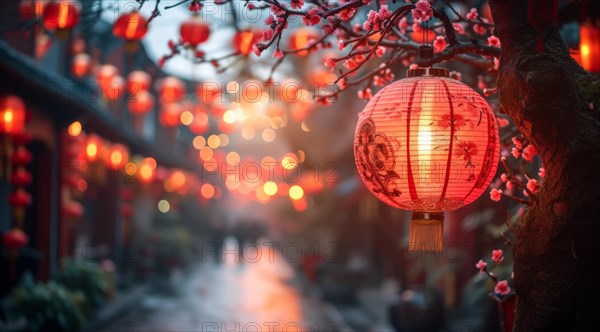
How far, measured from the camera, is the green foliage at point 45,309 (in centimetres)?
1278

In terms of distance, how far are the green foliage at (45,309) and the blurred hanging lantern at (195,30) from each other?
5471mm

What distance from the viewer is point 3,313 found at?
41.2 ft

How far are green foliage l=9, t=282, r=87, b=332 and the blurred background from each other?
0.9 inches

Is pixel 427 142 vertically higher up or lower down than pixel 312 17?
lower down

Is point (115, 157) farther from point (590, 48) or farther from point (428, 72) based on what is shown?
point (428, 72)

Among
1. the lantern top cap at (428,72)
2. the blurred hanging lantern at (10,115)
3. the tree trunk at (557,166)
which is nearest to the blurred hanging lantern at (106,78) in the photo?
the blurred hanging lantern at (10,115)

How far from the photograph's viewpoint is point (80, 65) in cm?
1944

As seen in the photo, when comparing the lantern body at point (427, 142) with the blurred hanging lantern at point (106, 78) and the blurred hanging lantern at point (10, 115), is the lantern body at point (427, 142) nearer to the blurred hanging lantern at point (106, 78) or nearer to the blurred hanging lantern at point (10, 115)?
the blurred hanging lantern at point (10, 115)

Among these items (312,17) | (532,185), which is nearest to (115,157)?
(312,17)

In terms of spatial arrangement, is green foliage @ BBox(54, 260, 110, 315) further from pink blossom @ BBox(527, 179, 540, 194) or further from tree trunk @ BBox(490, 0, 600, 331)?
tree trunk @ BBox(490, 0, 600, 331)

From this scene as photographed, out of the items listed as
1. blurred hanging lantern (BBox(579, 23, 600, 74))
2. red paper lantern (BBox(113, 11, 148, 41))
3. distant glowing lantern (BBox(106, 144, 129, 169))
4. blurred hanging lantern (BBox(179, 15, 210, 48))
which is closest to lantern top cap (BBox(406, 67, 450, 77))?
blurred hanging lantern (BBox(579, 23, 600, 74))

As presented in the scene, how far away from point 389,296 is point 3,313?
1343cm

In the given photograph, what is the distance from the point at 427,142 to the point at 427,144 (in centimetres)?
1

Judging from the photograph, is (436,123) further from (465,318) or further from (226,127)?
(226,127)
